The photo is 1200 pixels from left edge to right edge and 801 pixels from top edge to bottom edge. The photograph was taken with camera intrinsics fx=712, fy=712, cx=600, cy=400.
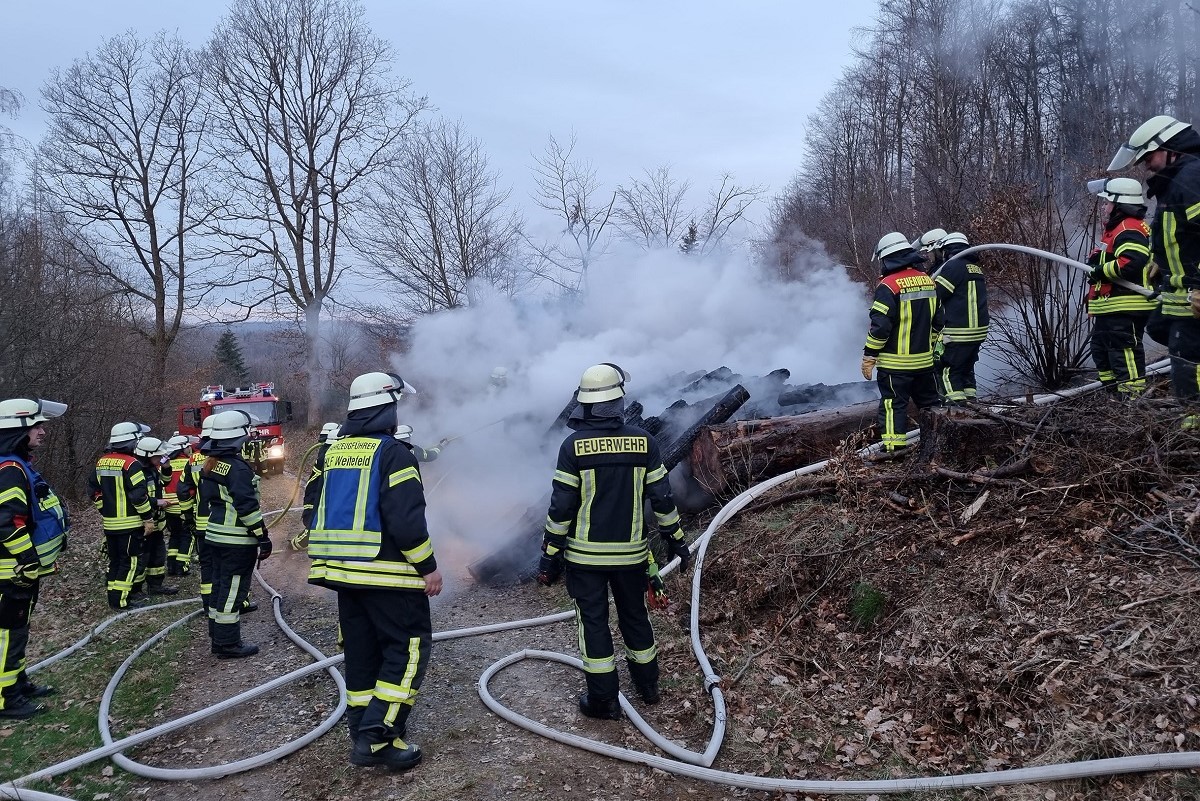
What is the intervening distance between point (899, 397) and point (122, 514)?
26.7 feet

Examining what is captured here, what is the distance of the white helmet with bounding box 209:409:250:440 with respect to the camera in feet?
20.6

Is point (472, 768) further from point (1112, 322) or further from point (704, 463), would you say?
point (1112, 322)

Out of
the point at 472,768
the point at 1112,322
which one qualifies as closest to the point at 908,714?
the point at 472,768

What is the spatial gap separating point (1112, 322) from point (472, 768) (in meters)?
6.15

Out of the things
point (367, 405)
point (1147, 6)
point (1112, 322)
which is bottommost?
point (367, 405)

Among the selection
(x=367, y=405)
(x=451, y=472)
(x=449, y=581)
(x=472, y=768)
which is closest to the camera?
(x=472, y=768)

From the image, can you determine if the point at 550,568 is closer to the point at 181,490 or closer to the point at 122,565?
the point at 122,565

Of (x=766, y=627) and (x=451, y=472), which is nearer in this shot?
(x=766, y=627)

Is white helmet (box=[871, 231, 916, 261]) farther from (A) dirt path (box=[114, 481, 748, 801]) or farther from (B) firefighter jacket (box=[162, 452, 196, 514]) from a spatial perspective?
(B) firefighter jacket (box=[162, 452, 196, 514])

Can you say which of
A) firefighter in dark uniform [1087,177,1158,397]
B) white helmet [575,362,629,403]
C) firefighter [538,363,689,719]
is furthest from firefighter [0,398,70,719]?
firefighter in dark uniform [1087,177,1158,397]

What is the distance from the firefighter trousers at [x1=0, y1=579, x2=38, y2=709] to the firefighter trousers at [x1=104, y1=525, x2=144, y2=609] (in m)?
2.97

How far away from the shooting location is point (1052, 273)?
26.7 ft

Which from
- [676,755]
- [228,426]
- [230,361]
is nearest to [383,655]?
[676,755]

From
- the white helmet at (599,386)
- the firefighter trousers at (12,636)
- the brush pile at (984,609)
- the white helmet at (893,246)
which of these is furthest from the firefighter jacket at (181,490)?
the white helmet at (893,246)
